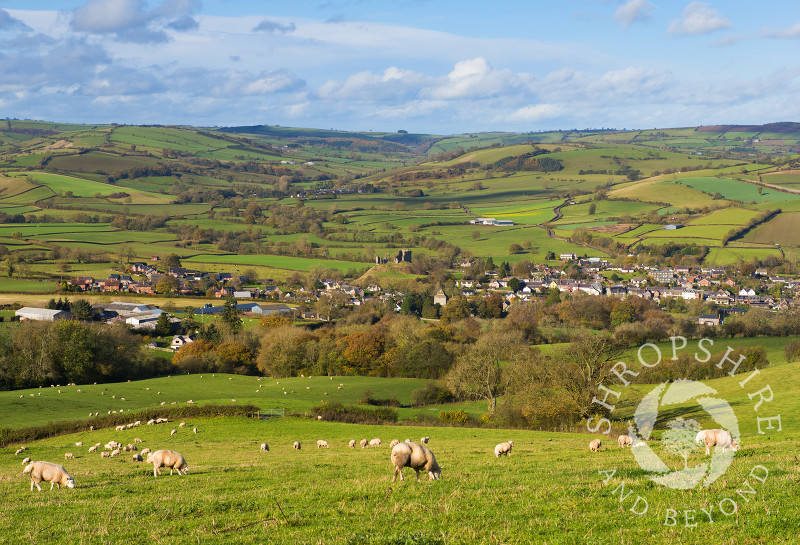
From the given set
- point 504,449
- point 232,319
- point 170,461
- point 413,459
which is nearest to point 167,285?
point 232,319

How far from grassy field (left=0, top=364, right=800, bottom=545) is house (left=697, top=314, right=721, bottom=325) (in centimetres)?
8301

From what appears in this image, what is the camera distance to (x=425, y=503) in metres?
12.0

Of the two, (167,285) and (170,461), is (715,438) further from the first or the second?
(167,285)

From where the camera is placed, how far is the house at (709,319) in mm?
96688

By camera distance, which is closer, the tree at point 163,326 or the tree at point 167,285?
the tree at point 163,326

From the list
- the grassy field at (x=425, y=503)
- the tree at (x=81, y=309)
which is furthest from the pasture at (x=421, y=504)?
the tree at (x=81, y=309)

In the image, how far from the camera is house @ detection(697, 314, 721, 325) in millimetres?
96688

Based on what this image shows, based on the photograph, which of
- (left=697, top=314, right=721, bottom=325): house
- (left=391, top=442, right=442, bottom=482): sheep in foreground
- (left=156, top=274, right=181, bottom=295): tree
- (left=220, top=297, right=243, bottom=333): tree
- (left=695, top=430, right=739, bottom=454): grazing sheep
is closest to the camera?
(left=391, top=442, right=442, bottom=482): sheep in foreground

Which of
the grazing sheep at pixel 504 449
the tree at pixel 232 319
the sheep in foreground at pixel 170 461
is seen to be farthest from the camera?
the tree at pixel 232 319

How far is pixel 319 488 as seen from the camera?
48.0 ft

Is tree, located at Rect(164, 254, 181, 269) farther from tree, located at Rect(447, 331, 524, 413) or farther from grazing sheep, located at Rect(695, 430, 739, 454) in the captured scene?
grazing sheep, located at Rect(695, 430, 739, 454)

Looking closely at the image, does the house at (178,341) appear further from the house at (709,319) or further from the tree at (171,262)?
the house at (709,319)

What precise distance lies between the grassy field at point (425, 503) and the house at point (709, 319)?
272ft

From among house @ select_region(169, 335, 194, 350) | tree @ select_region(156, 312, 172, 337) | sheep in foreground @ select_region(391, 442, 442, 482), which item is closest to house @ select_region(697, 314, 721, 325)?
house @ select_region(169, 335, 194, 350)
